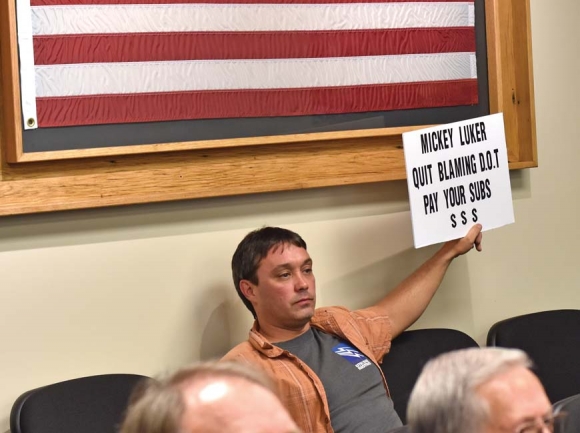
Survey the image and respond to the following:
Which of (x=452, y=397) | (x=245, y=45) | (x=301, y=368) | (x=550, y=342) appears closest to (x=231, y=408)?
(x=452, y=397)

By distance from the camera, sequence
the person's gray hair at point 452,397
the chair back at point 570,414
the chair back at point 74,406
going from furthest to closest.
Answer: the chair back at point 74,406 → the chair back at point 570,414 → the person's gray hair at point 452,397

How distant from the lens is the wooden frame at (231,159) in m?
2.90

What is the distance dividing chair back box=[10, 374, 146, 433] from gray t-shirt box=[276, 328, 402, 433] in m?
0.56

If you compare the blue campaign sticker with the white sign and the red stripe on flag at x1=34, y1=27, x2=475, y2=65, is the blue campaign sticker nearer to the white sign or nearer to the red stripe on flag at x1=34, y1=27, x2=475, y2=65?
the white sign

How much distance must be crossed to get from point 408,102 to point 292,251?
79 centimetres

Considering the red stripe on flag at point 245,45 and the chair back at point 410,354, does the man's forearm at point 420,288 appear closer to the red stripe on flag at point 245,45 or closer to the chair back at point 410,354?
the chair back at point 410,354

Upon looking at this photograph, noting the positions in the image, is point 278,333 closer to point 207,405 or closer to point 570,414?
point 570,414

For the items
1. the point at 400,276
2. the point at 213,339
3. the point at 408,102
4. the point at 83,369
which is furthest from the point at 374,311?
the point at 83,369

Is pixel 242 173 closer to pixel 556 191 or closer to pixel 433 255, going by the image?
pixel 433 255

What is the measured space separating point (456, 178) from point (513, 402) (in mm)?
1957

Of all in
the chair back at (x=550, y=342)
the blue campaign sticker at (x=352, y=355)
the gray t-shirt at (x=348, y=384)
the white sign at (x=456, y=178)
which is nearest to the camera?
the gray t-shirt at (x=348, y=384)

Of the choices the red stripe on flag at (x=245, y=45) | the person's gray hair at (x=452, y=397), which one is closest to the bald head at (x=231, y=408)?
the person's gray hair at (x=452, y=397)

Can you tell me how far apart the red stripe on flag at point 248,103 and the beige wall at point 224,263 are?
11.3 inches

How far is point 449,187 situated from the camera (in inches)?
130
